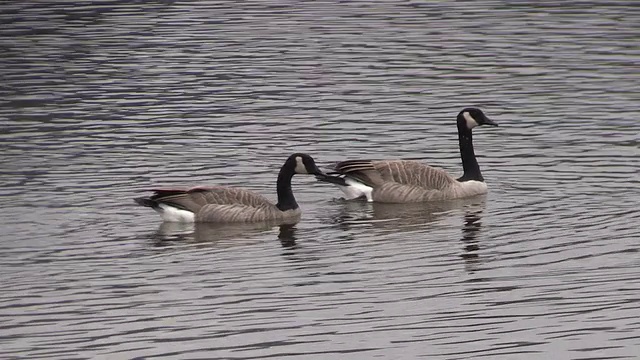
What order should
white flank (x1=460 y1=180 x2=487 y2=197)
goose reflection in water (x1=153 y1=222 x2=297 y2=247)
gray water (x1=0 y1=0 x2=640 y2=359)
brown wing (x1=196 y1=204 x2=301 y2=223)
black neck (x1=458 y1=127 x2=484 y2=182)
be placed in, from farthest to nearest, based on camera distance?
black neck (x1=458 y1=127 x2=484 y2=182) → white flank (x1=460 y1=180 x2=487 y2=197) → brown wing (x1=196 y1=204 x2=301 y2=223) → goose reflection in water (x1=153 y1=222 x2=297 y2=247) → gray water (x1=0 y1=0 x2=640 y2=359)

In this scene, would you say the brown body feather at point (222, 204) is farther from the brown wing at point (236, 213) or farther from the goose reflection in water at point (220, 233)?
the goose reflection in water at point (220, 233)

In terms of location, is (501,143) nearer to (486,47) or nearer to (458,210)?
(458,210)

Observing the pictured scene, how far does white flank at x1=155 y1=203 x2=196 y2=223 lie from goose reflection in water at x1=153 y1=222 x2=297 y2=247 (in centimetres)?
10

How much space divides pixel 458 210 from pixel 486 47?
61.8 feet

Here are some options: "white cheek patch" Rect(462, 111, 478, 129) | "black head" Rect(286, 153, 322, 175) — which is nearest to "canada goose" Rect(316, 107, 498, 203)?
"black head" Rect(286, 153, 322, 175)

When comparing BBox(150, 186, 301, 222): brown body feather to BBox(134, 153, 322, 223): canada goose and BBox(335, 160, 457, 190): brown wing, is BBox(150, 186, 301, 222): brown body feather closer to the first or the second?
BBox(134, 153, 322, 223): canada goose

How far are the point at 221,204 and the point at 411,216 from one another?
3.11 m

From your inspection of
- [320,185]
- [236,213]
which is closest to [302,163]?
[236,213]

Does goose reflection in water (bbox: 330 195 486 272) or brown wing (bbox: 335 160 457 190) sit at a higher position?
brown wing (bbox: 335 160 457 190)

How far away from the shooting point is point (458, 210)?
23578 millimetres

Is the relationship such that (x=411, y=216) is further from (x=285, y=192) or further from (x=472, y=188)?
(x=285, y=192)

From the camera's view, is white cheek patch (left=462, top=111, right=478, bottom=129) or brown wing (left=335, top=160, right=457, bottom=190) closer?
brown wing (left=335, top=160, right=457, bottom=190)

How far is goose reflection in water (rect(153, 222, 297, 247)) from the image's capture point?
68.5ft

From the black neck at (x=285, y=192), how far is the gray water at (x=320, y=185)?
1.13 ft
